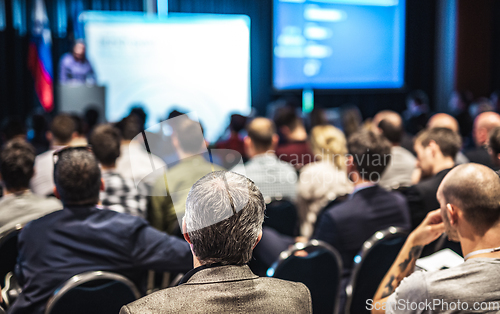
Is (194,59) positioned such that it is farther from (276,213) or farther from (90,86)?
(276,213)

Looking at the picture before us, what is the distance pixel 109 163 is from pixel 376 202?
1697 mm

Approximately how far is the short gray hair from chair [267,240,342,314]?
33.1 inches

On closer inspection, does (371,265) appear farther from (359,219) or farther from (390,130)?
(390,130)

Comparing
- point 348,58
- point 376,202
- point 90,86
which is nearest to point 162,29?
point 90,86

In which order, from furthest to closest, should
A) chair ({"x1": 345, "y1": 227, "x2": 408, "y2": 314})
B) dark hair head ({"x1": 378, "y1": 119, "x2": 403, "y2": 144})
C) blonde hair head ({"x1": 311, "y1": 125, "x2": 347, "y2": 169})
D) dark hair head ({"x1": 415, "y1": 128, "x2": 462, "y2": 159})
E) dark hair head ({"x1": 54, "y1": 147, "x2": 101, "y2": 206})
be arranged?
dark hair head ({"x1": 378, "y1": 119, "x2": 403, "y2": 144}) < blonde hair head ({"x1": 311, "y1": 125, "x2": 347, "y2": 169}) < dark hair head ({"x1": 415, "y1": 128, "x2": 462, "y2": 159}) < chair ({"x1": 345, "y1": 227, "x2": 408, "y2": 314}) < dark hair head ({"x1": 54, "y1": 147, "x2": 101, "y2": 206})

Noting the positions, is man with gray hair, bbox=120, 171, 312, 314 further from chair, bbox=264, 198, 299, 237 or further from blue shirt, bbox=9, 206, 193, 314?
chair, bbox=264, 198, 299, 237

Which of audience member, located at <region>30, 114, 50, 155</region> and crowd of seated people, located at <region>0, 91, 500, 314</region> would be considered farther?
audience member, located at <region>30, 114, 50, 155</region>

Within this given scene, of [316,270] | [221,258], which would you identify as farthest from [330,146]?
[221,258]

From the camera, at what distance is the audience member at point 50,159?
3.27 metres

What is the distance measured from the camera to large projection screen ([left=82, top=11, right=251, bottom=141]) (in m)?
7.82

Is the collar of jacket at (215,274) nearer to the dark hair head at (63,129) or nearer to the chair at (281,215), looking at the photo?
the chair at (281,215)

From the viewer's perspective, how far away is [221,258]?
3.49ft

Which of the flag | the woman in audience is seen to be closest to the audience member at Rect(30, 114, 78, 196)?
the woman in audience

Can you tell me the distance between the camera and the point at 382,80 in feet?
33.3
